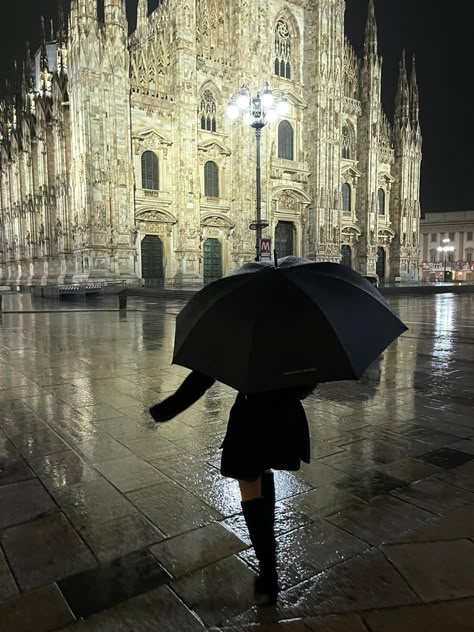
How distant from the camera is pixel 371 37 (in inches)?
1449

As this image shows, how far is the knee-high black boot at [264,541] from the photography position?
83.8 inches

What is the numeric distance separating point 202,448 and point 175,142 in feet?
92.8

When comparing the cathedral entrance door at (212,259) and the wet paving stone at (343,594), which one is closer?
the wet paving stone at (343,594)

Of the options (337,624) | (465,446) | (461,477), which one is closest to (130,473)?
(337,624)

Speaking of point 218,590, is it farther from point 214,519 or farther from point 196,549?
point 214,519

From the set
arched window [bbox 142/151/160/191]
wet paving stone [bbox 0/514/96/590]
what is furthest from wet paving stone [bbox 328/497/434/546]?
arched window [bbox 142/151/160/191]

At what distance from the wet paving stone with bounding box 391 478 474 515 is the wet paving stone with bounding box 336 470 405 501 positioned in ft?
0.26

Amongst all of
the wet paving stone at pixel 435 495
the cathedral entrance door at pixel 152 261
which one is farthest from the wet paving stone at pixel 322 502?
the cathedral entrance door at pixel 152 261

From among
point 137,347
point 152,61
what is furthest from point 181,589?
point 152,61

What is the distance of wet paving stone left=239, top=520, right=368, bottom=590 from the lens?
7.61ft

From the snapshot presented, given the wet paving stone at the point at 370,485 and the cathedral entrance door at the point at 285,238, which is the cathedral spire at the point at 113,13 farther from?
the wet paving stone at the point at 370,485

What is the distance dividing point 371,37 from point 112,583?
43.7m

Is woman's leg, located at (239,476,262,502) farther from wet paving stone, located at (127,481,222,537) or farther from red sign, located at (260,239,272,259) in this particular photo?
red sign, located at (260,239,272,259)

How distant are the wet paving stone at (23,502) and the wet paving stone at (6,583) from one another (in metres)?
0.43
